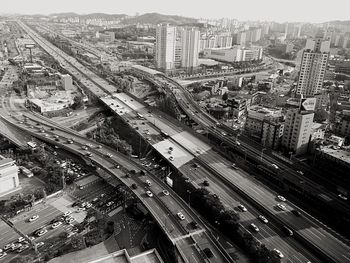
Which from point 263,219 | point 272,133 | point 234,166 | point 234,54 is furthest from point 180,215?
point 234,54

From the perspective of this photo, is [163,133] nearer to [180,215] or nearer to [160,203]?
[160,203]

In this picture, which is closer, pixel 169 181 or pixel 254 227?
pixel 254 227

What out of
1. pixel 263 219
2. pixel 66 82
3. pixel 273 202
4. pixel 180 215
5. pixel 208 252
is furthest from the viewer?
pixel 66 82

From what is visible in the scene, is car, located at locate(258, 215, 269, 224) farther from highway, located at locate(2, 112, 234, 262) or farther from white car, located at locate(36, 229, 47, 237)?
white car, located at locate(36, 229, 47, 237)

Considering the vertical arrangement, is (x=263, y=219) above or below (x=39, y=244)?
above

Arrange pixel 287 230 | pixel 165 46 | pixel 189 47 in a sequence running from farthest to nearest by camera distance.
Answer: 1. pixel 189 47
2. pixel 165 46
3. pixel 287 230

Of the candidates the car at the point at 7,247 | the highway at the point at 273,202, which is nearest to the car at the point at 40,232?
the car at the point at 7,247

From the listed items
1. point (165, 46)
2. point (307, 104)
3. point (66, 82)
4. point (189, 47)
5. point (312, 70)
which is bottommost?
point (66, 82)

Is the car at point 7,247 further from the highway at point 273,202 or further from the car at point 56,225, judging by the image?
the highway at point 273,202
